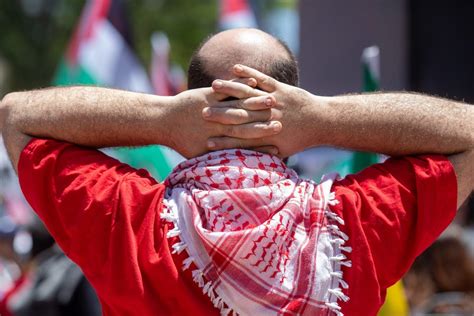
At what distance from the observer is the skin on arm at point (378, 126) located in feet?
8.02

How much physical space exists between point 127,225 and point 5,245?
5965 millimetres

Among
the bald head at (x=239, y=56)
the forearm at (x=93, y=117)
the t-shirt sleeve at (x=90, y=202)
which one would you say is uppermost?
the bald head at (x=239, y=56)

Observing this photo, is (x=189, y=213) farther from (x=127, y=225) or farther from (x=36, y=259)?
(x=36, y=259)

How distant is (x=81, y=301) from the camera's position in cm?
553

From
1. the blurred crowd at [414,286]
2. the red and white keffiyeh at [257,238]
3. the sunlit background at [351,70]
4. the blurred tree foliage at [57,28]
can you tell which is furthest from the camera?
the blurred tree foliage at [57,28]

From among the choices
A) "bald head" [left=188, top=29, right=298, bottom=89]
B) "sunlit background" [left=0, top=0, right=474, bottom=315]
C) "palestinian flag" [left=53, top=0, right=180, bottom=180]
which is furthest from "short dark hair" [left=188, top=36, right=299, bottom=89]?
"palestinian flag" [left=53, top=0, right=180, bottom=180]

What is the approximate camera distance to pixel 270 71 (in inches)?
97.7

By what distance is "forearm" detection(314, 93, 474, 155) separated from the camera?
2482mm

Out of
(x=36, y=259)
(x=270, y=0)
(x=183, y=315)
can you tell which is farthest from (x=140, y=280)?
(x=270, y=0)

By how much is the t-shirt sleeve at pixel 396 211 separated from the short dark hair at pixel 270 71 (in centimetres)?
30

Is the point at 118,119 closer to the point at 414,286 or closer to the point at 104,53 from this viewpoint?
the point at 414,286

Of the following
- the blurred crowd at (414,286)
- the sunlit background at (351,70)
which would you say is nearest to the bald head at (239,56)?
the sunlit background at (351,70)

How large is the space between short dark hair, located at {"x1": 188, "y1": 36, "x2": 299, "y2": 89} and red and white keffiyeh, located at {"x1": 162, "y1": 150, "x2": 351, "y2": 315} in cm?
20

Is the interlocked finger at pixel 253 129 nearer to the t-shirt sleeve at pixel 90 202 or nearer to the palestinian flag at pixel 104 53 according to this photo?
the t-shirt sleeve at pixel 90 202
